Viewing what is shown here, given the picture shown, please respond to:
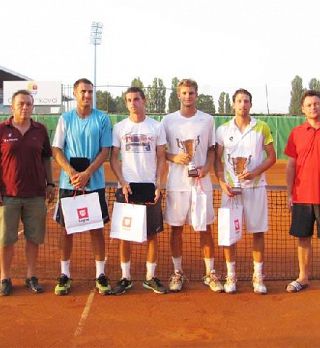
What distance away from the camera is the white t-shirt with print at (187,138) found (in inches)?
184

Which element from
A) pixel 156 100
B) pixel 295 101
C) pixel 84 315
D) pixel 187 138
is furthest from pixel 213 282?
pixel 295 101

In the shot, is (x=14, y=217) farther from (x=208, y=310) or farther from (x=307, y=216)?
(x=307, y=216)

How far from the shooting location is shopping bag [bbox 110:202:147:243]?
454 centimetres

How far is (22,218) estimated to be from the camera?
486 cm

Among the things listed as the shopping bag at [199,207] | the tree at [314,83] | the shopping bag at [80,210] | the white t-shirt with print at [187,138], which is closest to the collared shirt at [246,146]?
the white t-shirt with print at [187,138]

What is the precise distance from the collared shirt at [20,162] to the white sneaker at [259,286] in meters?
2.29

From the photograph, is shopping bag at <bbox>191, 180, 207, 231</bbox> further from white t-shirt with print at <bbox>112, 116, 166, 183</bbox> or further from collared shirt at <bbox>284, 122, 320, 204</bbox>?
collared shirt at <bbox>284, 122, 320, 204</bbox>

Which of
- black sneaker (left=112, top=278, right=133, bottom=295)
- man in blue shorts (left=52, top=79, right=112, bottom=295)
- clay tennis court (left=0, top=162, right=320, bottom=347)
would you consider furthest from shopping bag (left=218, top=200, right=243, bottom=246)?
man in blue shorts (left=52, top=79, right=112, bottom=295)

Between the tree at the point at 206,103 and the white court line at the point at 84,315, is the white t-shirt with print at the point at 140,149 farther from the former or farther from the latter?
the tree at the point at 206,103

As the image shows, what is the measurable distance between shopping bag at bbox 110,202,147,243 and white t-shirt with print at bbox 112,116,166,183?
267 mm

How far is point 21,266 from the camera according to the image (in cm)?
578

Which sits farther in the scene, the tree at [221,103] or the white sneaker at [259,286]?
the tree at [221,103]

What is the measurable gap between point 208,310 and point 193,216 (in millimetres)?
893

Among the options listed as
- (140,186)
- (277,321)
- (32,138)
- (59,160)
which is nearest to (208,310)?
(277,321)
